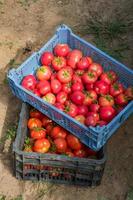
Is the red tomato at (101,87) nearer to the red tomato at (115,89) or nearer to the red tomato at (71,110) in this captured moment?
the red tomato at (115,89)

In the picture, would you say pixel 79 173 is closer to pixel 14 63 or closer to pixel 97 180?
pixel 97 180

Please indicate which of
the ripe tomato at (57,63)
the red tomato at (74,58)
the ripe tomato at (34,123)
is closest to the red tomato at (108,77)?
the red tomato at (74,58)

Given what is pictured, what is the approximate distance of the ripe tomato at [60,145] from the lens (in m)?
4.16

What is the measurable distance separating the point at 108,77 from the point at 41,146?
0.94 metres

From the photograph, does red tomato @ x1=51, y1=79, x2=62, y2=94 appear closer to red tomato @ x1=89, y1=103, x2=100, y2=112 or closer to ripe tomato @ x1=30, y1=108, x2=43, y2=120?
ripe tomato @ x1=30, y1=108, x2=43, y2=120

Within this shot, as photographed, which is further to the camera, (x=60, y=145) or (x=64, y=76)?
(x=64, y=76)

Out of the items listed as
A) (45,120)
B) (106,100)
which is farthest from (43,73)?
(106,100)

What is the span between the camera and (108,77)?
4.46m

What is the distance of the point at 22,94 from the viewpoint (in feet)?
14.2

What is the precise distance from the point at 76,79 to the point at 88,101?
0.86 ft

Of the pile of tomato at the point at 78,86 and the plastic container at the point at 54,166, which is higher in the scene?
the pile of tomato at the point at 78,86

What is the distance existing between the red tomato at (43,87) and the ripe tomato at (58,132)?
34 cm

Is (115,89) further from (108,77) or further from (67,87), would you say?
(67,87)

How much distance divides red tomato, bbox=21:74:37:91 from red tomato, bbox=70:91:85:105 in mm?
393
